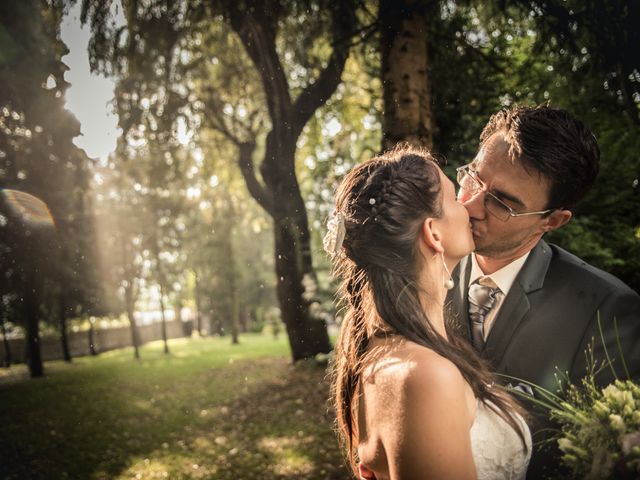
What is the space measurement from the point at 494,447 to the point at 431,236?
82 cm

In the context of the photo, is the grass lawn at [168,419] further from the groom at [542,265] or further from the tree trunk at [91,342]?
the groom at [542,265]

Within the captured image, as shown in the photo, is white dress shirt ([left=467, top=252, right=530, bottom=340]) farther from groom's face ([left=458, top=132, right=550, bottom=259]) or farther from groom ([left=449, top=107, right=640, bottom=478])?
groom's face ([left=458, top=132, right=550, bottom=259])

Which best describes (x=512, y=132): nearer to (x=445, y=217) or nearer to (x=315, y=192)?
(x=445, y=217)

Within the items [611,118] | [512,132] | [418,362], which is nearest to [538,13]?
[611,118]

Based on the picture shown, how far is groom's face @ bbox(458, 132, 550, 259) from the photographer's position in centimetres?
225

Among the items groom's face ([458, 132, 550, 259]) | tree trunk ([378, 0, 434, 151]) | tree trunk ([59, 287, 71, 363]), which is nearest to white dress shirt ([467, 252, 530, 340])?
groom's face ([458, 132, 550, 259])

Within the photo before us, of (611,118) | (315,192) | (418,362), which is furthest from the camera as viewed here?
(315,192)

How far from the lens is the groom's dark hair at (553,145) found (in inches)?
86.9

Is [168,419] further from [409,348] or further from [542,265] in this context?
[542,265]

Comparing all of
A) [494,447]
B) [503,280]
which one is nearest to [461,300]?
[503,280]

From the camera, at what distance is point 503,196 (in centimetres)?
226

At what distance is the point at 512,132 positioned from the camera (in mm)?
2258

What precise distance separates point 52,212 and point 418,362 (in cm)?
302

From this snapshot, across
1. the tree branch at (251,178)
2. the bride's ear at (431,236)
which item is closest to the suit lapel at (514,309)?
the bride's ear at (431,236)
